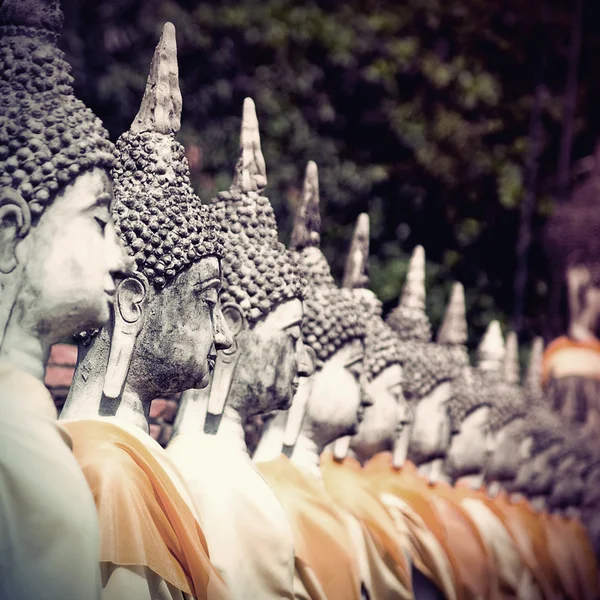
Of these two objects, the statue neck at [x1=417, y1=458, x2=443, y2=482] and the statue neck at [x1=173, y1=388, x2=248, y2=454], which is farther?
the statue neck at [x1=417, y1=458, x2=443, y2=482]

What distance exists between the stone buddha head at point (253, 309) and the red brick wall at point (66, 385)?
0.77m

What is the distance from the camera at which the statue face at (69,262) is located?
10.5 feet

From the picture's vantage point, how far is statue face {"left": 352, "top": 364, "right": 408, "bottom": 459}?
5.66m

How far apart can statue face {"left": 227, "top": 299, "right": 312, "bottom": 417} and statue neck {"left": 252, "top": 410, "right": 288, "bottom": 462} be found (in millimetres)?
330

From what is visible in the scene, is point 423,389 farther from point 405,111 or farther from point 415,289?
point 405,111

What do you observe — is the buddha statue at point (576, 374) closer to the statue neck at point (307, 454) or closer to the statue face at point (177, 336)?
the statue neck at point (307, 454)

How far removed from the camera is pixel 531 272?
421 inches

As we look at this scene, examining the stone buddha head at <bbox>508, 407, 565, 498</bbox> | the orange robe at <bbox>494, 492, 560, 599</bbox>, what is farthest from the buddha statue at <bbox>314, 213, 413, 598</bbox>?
the stone buddha head at <bbox>508, 407, 565, 498</bbox>

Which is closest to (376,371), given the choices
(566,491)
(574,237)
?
(566,491)

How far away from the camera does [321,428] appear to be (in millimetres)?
5016

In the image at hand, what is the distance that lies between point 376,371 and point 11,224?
9.01 feet

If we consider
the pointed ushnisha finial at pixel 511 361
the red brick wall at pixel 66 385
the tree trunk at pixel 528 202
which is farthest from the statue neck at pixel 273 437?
the tree trunk at pixel 528 202

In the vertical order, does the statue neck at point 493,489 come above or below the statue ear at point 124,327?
below

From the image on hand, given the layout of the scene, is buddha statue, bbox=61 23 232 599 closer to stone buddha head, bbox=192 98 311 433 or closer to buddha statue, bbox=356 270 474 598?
stone buddha head, bbox=192 98 311 433
